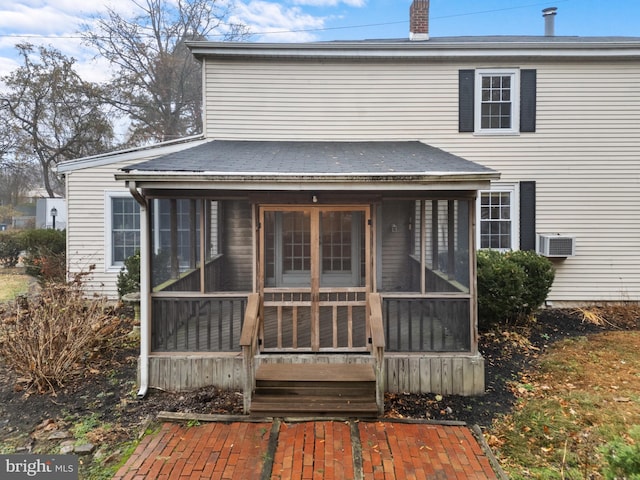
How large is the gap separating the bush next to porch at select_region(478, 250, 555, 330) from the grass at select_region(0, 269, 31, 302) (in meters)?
11.3

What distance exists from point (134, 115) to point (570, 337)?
828 inches

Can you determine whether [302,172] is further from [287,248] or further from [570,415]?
[570,415]

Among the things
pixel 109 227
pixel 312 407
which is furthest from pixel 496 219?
pixel 109 227

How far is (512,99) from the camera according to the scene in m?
8.37

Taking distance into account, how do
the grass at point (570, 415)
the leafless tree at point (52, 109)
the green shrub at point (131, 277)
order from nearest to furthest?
the grass at point (570, 415) < the green shrub at point (131, 277) < the leafless tree at point (52, 109)

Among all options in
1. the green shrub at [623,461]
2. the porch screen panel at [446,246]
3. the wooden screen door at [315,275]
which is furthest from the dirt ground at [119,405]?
the green shrub at [623,461]

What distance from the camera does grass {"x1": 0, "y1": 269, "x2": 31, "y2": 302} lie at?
32.8 feet

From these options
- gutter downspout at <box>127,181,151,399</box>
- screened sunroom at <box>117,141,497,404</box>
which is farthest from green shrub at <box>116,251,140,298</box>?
gutter downspout at <box>127,181,151,399</box>

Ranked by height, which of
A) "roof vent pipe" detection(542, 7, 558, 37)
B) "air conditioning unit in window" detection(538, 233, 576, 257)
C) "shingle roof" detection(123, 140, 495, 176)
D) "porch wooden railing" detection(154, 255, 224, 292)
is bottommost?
"porch wooden railing" detection(154, 255, 224, 292)

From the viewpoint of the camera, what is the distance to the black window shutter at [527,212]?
27.3ft

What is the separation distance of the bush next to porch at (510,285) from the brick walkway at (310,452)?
338 cm

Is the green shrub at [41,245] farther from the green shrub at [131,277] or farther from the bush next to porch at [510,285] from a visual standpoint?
the bush next to porch at [510,285]

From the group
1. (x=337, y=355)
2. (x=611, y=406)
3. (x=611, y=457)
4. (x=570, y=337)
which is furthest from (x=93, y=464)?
(x=570, y=337)

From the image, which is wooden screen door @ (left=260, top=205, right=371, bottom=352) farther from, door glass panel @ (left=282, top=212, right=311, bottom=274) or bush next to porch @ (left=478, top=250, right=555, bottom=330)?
bush next to porch @ (left=478, top=250, right=555, bottom=330)
